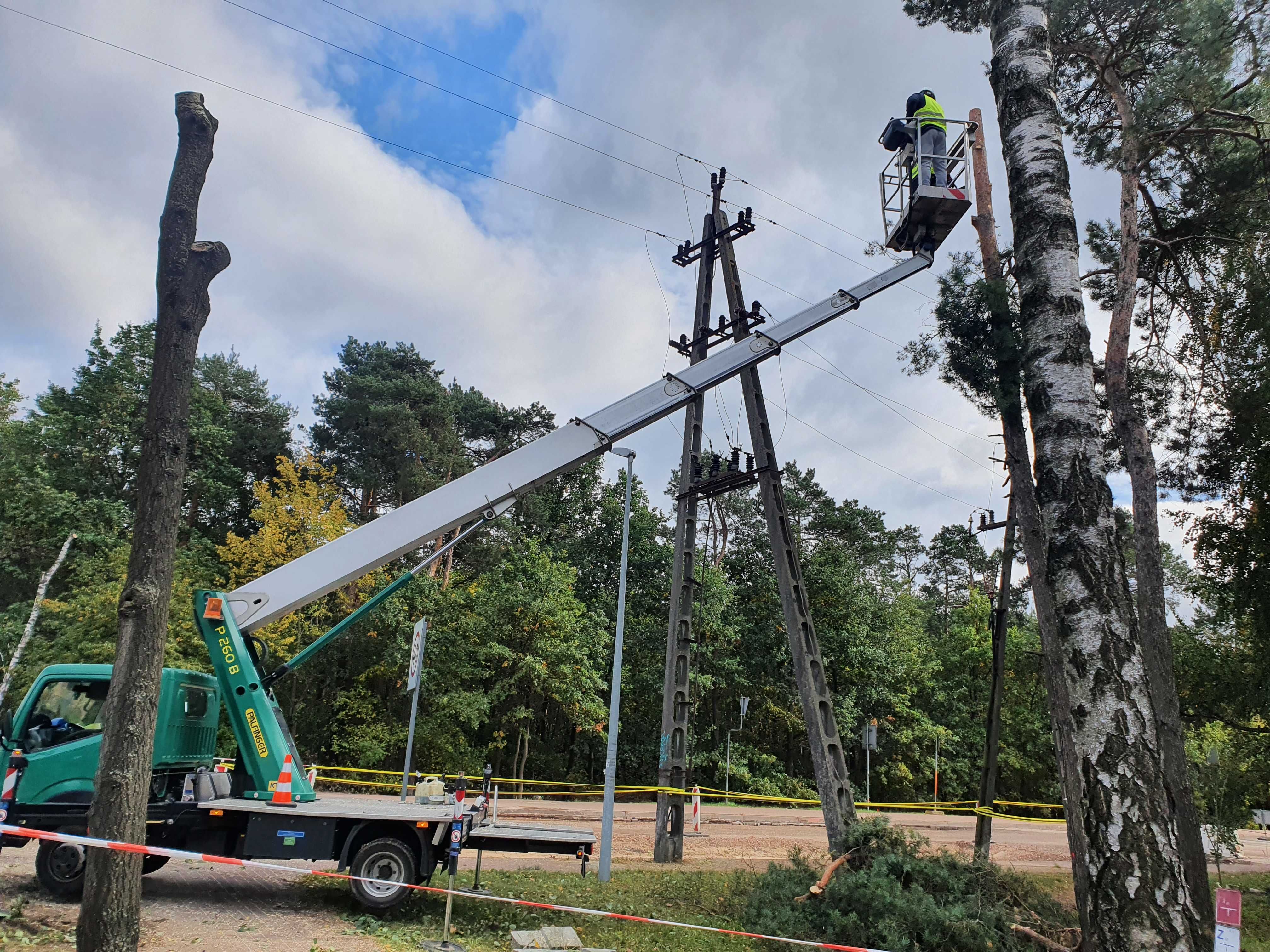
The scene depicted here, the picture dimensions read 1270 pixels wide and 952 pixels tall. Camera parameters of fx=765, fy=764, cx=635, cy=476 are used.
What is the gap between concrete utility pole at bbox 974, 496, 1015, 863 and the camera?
1193cm

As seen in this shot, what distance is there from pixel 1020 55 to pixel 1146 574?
8751 millimetres

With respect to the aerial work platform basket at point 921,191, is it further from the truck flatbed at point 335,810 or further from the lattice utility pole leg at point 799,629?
the truck flatbed at point 335,810

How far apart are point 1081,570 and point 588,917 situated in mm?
6042

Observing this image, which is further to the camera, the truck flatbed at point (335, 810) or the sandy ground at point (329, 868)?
the truck flatbed at point (335, 810)

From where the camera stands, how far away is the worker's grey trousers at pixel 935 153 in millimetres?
9680

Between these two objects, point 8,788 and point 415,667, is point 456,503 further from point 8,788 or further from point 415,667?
point 8,788

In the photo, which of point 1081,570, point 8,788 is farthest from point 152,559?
point 1081,570

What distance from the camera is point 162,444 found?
5.36 metres

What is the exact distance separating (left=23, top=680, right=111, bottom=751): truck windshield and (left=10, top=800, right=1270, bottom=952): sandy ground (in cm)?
151

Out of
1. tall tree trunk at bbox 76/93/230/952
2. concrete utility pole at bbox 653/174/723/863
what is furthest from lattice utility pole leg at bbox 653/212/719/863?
tall tree trunk at bbox 76/93/230/952

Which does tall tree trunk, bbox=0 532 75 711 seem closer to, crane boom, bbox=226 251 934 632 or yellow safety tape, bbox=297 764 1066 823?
yellow safety tape, bbox=297 764 1066 823

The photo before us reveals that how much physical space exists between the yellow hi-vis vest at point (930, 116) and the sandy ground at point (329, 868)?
29.6ft

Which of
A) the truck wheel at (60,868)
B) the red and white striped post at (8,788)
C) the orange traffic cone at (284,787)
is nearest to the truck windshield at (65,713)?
the red and white striped post at (8,788)

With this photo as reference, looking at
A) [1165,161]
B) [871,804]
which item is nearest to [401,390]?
[871,804]
